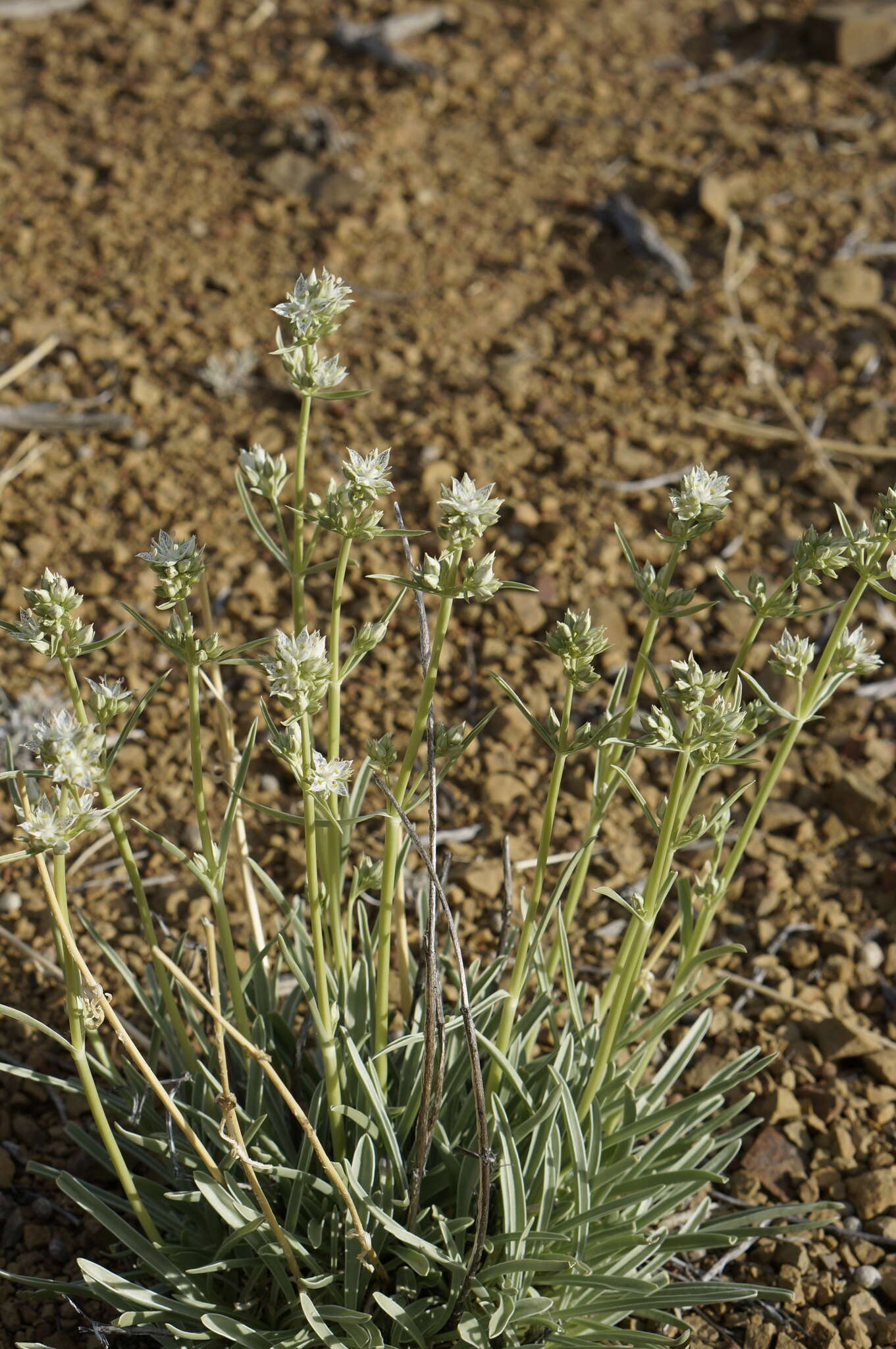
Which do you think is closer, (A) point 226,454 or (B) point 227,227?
(A) point 226,454

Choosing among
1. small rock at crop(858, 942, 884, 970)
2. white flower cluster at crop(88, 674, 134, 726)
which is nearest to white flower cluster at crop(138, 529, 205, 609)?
white flower cluster at crop(88, 674, 134, 726)

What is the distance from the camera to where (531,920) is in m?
2.26

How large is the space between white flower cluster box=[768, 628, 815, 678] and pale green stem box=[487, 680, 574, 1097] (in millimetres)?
360

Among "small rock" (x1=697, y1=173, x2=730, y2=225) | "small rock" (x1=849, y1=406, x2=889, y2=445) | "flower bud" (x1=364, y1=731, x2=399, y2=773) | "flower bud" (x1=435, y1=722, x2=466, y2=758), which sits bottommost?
"small rock" (x1=849, y1=406, x2=889, y2=445)

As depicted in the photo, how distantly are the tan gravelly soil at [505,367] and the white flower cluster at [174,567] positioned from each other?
167 cm

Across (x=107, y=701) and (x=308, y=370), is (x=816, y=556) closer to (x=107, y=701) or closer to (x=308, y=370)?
(x=308, y=370)

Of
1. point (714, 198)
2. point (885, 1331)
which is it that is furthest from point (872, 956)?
point (714, 198)

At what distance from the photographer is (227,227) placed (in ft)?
18.0

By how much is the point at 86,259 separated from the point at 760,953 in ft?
13.1

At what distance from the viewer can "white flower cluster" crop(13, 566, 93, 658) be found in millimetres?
1863

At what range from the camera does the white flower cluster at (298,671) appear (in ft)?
5.88

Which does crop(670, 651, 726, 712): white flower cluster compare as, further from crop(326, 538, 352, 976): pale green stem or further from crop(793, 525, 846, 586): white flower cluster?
crop(326, 538, 352, 976): pale green stem

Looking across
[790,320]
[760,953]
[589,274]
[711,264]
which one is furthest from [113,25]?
[760,953]

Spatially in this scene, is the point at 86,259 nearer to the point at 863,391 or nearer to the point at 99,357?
the point at 99,357
